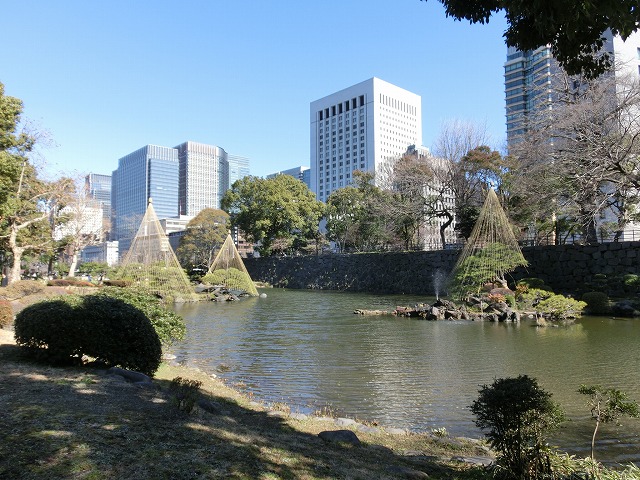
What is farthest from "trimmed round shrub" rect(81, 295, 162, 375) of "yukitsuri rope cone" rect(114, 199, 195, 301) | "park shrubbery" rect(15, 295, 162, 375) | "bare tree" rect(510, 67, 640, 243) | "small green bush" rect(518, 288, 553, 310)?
"yukitsuri rope cone" rect(114, 199, 195, 301)

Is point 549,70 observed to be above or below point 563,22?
above

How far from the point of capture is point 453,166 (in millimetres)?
32312

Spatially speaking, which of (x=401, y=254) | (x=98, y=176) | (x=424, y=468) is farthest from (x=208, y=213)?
(x=98, y=176)

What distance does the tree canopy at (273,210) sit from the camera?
47625 mm

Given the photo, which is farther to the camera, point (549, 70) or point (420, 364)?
point (549, 70)

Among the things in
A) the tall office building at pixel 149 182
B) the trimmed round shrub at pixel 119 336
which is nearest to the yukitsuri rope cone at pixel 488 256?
the trimmed round shrub at pixel 119 336

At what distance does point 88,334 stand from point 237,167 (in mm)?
127021

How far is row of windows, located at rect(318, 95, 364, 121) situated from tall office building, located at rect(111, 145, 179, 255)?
37.8 m

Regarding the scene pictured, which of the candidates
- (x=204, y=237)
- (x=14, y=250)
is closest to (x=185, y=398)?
(x=14, y=250)

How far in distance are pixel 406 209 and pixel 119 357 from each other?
29181 millimetres

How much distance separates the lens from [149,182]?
4215 inches

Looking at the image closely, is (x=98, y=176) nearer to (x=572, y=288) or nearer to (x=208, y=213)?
(x=208, y=213)

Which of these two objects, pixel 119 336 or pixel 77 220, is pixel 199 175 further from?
pixel 119 336

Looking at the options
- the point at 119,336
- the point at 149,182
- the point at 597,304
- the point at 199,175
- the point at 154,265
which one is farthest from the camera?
the point at 199,175
